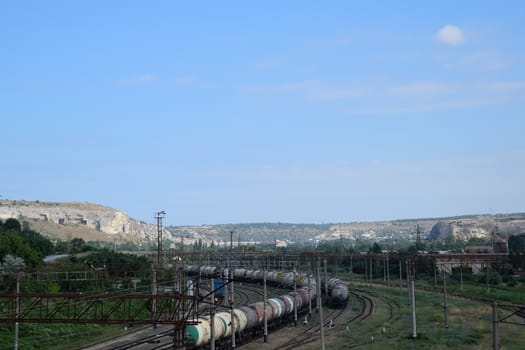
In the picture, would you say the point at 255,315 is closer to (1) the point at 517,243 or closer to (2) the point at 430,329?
(2) the point at 430,329

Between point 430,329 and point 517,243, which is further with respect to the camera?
point 517,243

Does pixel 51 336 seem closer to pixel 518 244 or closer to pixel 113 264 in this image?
pixel 113 264

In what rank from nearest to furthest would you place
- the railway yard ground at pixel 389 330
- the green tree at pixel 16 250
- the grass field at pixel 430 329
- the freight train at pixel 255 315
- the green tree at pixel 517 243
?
the freight train at pixel 255 315
the grass field at pixel 430 329
the railway yard ground at pixel 389 330
the green tree at pixel 16 250
the green tree at pixel 517 243

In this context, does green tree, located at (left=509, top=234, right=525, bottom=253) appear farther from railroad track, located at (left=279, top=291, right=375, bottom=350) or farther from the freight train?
the freight train

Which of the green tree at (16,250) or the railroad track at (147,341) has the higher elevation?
the green tree at (16,250)

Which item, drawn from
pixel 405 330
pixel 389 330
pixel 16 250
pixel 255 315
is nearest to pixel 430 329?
pixel 405 330

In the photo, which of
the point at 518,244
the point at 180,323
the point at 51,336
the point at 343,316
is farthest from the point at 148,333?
the point at 518,244

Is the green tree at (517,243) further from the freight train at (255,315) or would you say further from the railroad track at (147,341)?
the railroad track at (147,341)

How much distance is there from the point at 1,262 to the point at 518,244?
150m

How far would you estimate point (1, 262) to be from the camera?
8500 cm

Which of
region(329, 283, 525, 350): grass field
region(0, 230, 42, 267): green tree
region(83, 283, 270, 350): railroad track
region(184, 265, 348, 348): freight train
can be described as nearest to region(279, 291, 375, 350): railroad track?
region(329, 283, 525, 350): grass field

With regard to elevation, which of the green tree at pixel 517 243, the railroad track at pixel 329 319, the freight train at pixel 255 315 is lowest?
the railroad track at pixel 329 319

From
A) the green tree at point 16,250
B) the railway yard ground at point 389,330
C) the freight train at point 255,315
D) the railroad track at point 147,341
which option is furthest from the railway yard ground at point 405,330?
the green tree at point 16,250

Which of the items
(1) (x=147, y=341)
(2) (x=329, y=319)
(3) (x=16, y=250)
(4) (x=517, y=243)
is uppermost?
(3) (x=16, y=250)
